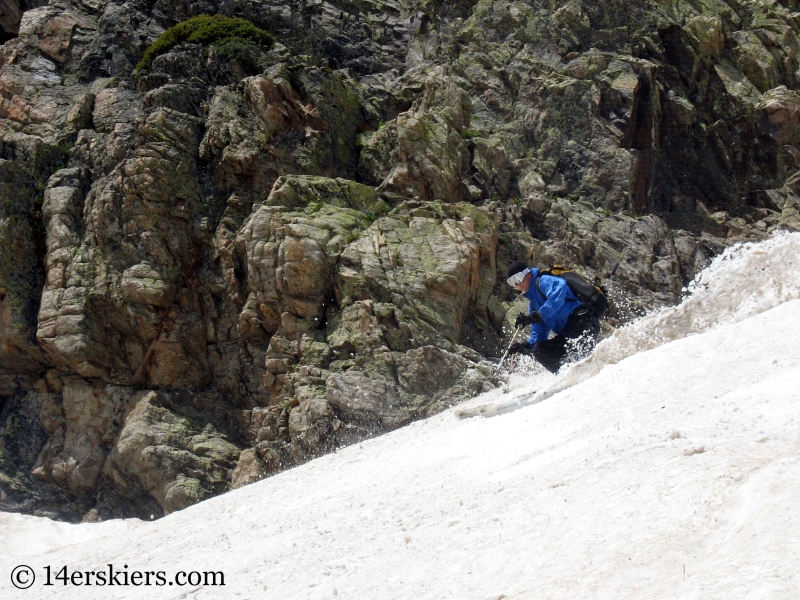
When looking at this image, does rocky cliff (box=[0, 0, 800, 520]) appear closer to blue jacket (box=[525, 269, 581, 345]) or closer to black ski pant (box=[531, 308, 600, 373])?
black ski pant (box=[531, 308, 600, 373])

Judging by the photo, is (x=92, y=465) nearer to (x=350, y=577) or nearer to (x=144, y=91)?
(x=144, y=91)

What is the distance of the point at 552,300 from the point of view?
38.5 feet

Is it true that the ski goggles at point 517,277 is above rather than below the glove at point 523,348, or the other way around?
above

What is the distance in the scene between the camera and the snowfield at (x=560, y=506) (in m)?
4.52

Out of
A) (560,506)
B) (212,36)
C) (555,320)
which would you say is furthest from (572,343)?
(212,36)

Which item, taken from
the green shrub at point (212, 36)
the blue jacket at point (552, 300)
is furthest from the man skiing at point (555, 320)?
the green shrub at point (212, 36)

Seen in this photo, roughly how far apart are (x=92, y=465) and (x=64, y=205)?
6.46 meters

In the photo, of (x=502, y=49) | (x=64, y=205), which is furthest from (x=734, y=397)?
(x=502, y=49)

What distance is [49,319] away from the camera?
56.3ft

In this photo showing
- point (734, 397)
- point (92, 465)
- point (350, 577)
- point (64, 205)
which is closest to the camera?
point (350, 577)

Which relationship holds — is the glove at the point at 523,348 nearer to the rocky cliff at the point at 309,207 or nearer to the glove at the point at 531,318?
the glove at the point at 531,318

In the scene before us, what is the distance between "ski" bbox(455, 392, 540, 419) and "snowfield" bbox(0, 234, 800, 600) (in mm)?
217

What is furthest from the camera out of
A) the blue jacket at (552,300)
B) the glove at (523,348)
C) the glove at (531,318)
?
the glove at (523,348)

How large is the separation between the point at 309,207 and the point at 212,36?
866 centimetres
